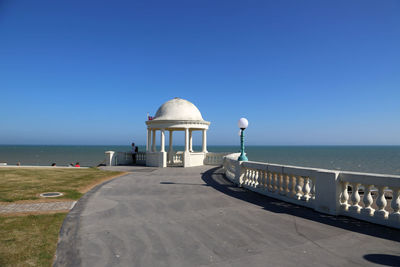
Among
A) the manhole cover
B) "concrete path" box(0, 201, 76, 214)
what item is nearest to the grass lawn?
the manhole cover

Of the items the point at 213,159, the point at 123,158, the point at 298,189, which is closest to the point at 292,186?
the point at 298,189

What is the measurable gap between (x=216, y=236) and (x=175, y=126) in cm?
1727

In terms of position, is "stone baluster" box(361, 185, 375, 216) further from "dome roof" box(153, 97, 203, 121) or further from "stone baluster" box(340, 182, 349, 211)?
"dome roof" box(153, 97, 203, 121)

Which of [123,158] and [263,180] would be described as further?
[123,158]

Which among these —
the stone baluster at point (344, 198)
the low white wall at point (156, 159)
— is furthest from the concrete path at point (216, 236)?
the low white wall at point (156, 159)

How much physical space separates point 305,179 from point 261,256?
444 centimetres

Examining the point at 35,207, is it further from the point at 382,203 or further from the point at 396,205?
the point at 396,205

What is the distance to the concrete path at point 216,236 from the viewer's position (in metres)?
4.13

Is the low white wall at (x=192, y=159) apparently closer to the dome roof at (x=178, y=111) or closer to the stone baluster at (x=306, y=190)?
the dome roof at (x=178, y=111)

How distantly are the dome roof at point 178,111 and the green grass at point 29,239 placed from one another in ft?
54.9

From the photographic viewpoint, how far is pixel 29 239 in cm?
480

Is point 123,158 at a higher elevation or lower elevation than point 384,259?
higher

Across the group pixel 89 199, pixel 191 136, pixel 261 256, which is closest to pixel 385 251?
pixel 261 256

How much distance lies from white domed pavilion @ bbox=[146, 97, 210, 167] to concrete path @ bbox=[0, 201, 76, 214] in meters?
13.7
